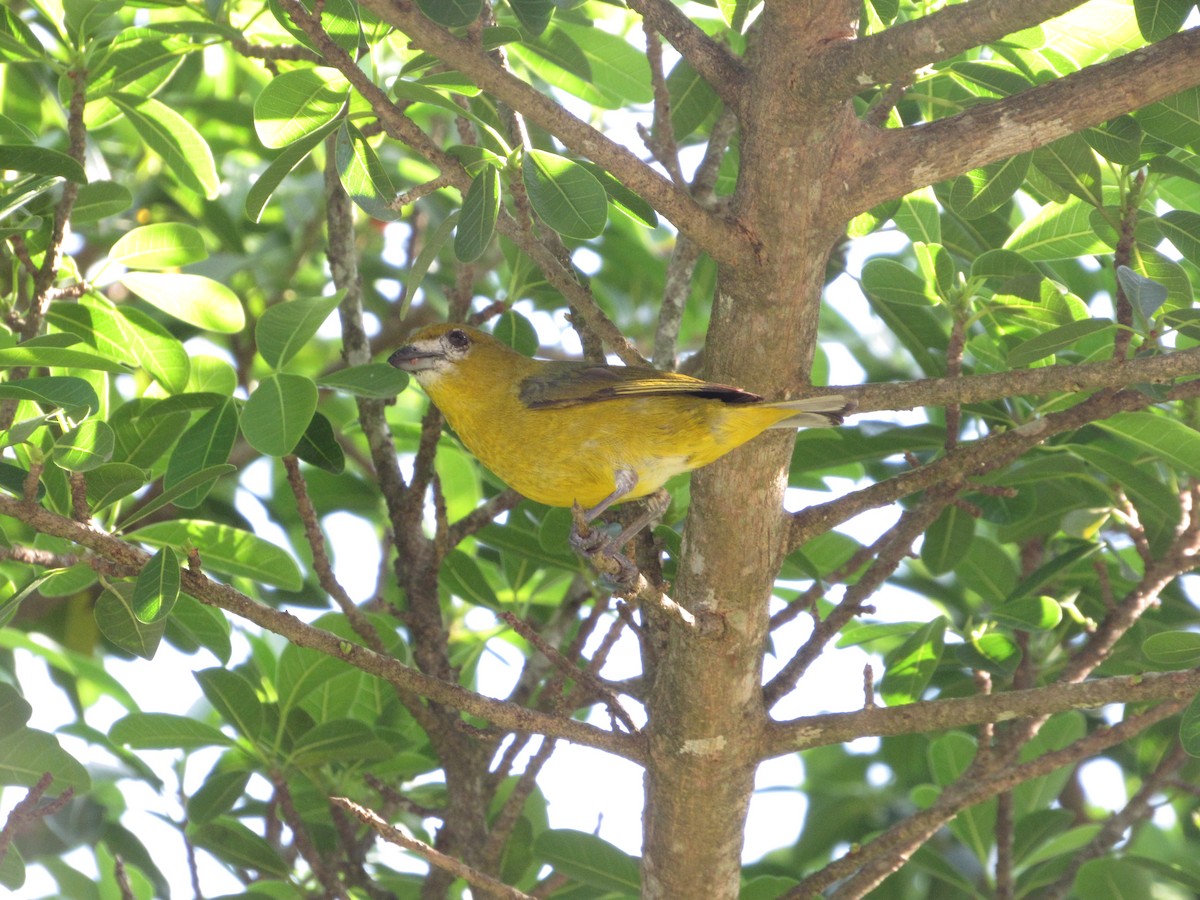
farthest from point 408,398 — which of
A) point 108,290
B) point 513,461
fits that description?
point 513,461

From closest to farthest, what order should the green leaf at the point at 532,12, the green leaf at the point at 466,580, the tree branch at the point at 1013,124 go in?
the tree branch at the point at 1013,124
the green leaf at the point at 532,12
the green leaf at the point at 466,580

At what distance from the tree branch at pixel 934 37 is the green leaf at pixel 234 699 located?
8.24 ft

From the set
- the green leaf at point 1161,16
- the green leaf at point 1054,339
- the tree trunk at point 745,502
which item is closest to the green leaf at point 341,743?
the tree trunk at point 745,502

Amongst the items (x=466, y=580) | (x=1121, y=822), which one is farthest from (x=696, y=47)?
(x=1121, y=822)

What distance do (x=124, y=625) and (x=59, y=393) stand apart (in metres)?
0.58

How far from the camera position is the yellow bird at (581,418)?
3.38 meters

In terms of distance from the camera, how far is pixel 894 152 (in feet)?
9.18

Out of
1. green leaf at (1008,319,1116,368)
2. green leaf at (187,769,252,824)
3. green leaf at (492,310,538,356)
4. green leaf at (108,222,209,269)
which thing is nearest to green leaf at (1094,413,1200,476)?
green leaf at (1008,319,1116,368)

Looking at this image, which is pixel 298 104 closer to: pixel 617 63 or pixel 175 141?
pixel 175 141

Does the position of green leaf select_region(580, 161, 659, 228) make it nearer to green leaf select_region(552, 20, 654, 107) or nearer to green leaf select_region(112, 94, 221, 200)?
green leaf select_region(552, 20, 654, 107)

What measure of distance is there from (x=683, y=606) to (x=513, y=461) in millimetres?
1090

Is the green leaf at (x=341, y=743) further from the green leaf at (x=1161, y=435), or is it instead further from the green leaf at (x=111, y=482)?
the green leaf at (x=1161, y=435)

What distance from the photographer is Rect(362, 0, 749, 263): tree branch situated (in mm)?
2545

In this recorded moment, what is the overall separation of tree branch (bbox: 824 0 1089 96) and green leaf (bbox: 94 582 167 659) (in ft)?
6.76
